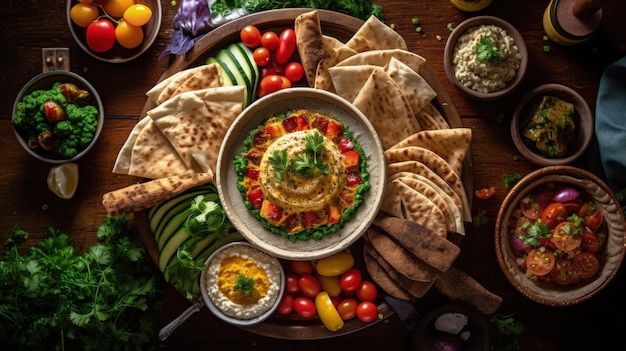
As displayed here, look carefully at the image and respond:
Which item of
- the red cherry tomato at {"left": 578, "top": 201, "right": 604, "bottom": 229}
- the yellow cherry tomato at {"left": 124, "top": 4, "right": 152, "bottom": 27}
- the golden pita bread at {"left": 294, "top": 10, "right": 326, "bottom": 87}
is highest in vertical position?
the golden pita bread at {"left": 294, "top": 10, "right": 326, "bottom": 87}

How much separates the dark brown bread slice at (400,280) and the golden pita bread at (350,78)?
1.34 meters

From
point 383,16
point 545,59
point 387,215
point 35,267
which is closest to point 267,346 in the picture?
point 387,215

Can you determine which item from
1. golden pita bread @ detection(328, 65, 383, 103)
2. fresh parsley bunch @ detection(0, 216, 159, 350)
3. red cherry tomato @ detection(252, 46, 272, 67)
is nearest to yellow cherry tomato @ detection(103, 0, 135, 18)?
red cherry tomato @ detection(252, 46, 272, 67)

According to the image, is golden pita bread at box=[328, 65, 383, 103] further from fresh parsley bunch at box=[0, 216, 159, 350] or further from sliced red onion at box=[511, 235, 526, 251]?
fresh parsley bunch at box=[0, 216, 159, 350]

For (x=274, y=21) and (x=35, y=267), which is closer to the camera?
(x=35, y=267)

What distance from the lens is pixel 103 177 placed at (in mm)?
6027

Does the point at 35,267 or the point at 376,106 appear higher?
the point at 376,106

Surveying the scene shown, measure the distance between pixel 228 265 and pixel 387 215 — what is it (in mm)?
1434

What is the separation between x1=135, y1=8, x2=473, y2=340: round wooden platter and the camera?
5555mm

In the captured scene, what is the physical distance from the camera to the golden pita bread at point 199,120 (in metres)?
5.39

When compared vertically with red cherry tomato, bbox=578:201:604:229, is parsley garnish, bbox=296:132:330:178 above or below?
above

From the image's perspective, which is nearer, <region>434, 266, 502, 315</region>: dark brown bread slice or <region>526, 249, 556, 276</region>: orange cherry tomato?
<region>434, 266, 502, 315</region>: dark brown bread slice

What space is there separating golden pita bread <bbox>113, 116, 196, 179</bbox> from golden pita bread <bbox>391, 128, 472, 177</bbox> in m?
1.91

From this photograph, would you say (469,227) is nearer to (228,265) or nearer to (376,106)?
(376,106)
